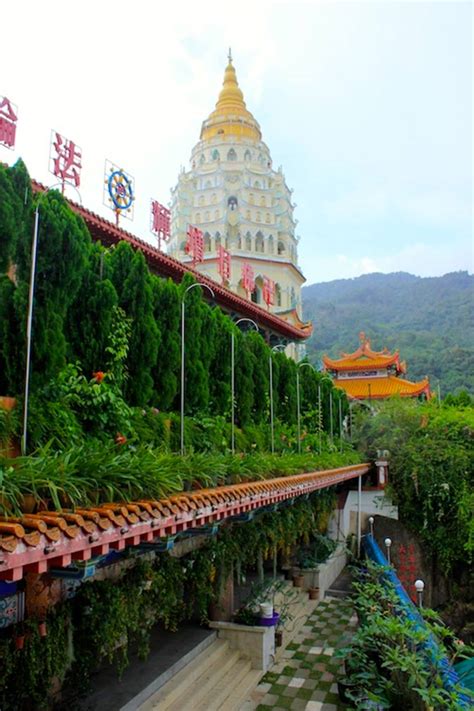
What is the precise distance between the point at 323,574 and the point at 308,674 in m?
5.09

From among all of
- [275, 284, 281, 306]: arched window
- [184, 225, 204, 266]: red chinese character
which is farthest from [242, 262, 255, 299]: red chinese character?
[275, 284, 281, 306]: arched window

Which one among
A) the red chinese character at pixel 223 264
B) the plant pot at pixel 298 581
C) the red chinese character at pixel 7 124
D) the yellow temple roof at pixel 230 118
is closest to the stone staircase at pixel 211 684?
the plant pot at pixel 298 581

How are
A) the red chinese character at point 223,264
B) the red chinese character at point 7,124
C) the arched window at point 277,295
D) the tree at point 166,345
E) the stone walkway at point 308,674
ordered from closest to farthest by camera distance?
the stone walkway at point 308,674 → the tree at point 166,345 → the red chinese character at point 7,124 → the red chinese character at point 223,264 → the arched window at point 277,295

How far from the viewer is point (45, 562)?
125 inches

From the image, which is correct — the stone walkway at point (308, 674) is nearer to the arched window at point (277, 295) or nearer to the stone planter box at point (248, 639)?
the stone planter box at point (248, 639)

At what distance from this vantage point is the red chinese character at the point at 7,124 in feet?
40.6

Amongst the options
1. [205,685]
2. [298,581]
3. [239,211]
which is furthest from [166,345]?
[239,211]

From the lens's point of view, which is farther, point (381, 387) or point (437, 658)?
point (381, 387)

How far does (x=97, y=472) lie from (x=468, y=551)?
48.3 feet

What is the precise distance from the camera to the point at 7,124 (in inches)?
492

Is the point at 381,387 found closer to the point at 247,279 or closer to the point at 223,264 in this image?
the point at 247,279

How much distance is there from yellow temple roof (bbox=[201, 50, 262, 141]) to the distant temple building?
50.7 ft

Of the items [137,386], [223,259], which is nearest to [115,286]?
[137,386]

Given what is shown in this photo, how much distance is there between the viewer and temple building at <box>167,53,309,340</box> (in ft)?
112
